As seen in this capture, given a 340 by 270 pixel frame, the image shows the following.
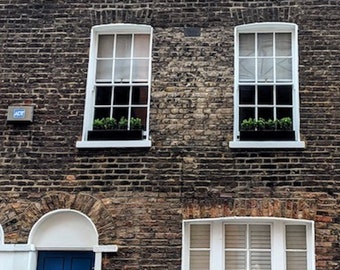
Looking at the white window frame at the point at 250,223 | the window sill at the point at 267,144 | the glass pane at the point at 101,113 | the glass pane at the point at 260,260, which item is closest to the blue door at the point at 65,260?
the white window frame at the point at 250,223

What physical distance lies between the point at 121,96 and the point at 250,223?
3.17 meters

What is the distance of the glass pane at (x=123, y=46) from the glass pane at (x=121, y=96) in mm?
631

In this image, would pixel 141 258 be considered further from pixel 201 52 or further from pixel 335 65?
pixel 335 65

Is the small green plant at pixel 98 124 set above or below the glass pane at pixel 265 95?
below

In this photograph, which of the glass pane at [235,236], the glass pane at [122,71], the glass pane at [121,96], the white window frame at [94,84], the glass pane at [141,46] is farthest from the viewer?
the glass pane at [141,46]

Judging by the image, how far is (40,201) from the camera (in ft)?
30.9

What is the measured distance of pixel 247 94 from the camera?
993cm

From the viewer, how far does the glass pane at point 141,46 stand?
33.8 feet

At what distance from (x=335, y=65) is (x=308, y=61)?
464mm

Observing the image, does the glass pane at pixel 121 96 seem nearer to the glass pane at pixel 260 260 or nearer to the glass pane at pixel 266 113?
the glass pane at pixel 266 113

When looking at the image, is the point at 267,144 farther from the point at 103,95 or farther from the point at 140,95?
the point at 103,95

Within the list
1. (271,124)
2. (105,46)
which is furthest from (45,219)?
(271,124)

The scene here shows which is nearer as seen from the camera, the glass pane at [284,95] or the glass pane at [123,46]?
the glass pane at [284,95]

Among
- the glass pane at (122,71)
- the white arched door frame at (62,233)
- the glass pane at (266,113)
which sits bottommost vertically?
the white arched door frame at (62,233)
